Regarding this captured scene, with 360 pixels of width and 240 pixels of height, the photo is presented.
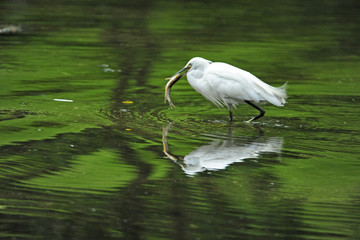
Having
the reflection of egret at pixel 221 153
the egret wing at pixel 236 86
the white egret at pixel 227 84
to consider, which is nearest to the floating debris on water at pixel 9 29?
the white egret at pixel 227 84

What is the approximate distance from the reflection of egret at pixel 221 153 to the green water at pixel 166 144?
0.07 ft

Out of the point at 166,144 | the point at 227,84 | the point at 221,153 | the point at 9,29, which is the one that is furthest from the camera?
the point at 9,29

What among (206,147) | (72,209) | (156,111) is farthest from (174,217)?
(156,111)

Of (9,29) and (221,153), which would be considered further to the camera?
(9,29)

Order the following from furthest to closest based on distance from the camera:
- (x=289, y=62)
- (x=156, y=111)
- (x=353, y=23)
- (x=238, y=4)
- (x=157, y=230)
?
(x=238, y=4) < (x=353, y=23) < (x=289, y=62) < (x=156, y=111) < (x=157, y=230)

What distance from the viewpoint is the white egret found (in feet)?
28.9

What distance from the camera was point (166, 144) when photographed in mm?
7984

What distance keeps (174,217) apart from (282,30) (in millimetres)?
14210

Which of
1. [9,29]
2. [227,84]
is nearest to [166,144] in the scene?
[227,84]

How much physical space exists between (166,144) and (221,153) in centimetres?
69

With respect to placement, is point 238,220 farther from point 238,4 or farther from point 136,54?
point 238,4

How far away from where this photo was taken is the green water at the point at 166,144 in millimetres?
5551

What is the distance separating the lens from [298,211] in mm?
5809

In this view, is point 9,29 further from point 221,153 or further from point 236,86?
point 221,153
